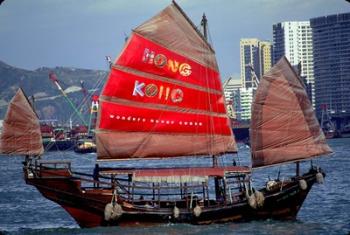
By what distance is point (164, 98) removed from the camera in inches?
1780

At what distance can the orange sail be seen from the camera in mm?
46531

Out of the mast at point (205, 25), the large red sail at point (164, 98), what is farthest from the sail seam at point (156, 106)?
the mast at point (205, 25)

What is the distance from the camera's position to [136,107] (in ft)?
148

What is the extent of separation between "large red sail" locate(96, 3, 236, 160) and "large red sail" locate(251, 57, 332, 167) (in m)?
1.71

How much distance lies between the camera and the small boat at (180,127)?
42344mm

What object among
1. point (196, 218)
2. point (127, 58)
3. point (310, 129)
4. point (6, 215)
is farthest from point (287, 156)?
point (6, 215)

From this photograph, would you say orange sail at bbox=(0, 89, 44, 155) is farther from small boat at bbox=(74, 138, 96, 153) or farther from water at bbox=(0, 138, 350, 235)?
small boat at bbox=(74, 138, 96, 153)

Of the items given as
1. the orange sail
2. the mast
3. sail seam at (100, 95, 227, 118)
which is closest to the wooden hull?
the orange sail

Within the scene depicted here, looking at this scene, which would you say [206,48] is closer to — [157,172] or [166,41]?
[166,41]

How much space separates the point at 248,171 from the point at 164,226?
13.7 ft

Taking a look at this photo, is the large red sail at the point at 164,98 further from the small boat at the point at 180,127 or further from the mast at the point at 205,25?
the mast at the point at 205,25

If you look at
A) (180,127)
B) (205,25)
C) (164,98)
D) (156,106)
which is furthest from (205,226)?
(205,25)

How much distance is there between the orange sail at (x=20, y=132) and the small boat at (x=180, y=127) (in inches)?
2.6

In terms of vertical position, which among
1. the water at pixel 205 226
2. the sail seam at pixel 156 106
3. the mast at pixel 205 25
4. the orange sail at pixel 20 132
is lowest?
the water at pixel 205 226
